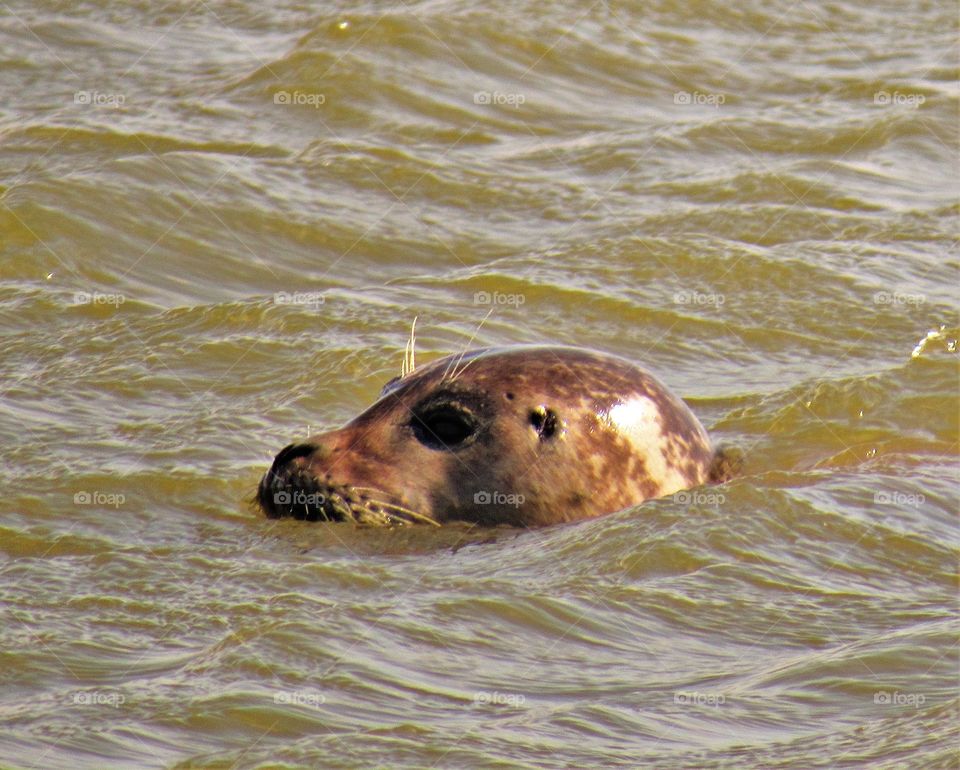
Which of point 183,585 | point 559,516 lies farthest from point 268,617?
point 559,516

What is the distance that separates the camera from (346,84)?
494 inches

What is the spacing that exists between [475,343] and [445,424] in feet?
6.94

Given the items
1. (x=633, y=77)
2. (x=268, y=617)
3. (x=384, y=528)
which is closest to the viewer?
(x=268, y=617)

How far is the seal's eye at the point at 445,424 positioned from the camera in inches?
278

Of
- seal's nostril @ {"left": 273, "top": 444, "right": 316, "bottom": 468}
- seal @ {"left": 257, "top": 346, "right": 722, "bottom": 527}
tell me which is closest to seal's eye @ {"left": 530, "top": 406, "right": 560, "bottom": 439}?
seal @ {"left": 257, "top": 346, "right": 722, "bottom": 527}

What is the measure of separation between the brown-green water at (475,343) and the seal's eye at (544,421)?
0.45m

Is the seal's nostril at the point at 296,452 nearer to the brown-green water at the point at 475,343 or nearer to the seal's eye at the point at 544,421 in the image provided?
the brown-green water at the point at 475,343

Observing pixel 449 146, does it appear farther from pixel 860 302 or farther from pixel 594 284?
pixel 860 302

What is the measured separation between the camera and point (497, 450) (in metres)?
7.04

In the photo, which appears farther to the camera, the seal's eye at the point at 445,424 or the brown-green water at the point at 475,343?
the seal's eye at the point at 445,424

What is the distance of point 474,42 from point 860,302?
14.1 feet

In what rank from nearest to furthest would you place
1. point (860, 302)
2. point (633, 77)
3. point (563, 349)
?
1. point (563, 349)
2. point (860, 302)
3. point (633, 77)

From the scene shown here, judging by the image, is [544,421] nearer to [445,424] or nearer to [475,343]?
[445,424]

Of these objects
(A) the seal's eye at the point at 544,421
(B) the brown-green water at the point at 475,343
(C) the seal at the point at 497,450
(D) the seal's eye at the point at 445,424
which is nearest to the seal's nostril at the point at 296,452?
(C) the seal at the point at 497,450
